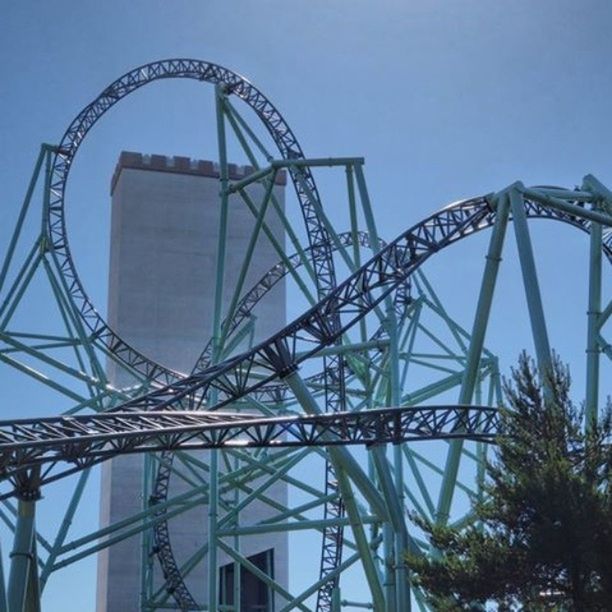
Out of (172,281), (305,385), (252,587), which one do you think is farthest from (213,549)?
(172,281)

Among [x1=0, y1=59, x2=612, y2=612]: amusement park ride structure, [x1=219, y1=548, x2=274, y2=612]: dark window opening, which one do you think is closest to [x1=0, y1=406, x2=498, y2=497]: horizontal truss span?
[x1=0, y1=59, x2=612, y2=612]: amusement park ride structure

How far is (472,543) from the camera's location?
37.0 ft

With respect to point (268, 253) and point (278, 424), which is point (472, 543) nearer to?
point (278, 424)

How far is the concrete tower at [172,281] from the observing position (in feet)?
106

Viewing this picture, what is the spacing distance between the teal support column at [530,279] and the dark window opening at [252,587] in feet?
60.7

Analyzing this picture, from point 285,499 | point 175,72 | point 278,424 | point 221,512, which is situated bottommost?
point 278,424

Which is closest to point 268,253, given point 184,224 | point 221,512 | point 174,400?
point 184,224

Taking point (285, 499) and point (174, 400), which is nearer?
point (174, 400)

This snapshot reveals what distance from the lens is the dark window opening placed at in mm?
32125

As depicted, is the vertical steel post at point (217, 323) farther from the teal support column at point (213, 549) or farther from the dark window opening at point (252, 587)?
the dark window opening at point (252, 587)

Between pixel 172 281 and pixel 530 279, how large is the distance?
72.1 feet

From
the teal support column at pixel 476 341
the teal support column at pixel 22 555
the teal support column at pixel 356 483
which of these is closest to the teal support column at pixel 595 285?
the teal support column at pixel 476 341

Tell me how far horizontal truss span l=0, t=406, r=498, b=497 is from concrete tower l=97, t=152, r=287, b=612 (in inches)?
713

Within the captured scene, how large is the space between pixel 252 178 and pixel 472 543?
28.0 feet
